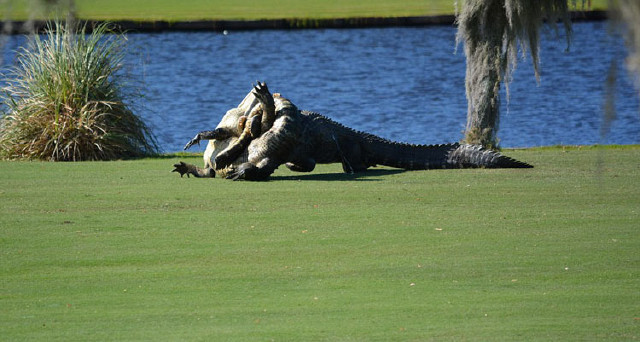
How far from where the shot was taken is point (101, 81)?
15.2m

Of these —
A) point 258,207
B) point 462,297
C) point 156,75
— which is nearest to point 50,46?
point 258,207

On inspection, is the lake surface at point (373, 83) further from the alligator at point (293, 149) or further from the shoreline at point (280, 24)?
the alligator at point (293, 149)

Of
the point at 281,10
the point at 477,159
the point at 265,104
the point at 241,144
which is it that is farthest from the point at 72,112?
the point at 281,10

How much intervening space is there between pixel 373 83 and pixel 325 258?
34.7 metres

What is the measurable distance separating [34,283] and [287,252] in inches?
79.1

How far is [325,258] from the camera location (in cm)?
745

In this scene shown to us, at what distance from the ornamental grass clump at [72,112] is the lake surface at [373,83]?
5.44 ft

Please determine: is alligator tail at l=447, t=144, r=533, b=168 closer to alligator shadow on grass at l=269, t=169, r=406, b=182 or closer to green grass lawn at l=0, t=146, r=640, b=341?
green grass lawn at l=0, t=146, r=640, b=341

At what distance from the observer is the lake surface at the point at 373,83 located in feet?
89.5

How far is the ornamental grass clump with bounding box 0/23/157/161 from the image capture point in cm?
1445

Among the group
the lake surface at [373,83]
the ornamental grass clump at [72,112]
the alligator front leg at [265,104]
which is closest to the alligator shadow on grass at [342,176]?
the alligator front leg at [265,104]

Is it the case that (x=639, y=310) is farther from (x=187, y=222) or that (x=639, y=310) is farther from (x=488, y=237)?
(x=187, y=222)

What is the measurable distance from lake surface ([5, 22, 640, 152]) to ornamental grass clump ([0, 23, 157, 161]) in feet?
5.44

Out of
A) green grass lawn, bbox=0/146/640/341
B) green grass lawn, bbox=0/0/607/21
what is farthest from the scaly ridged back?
green grass lawn, bbox=0/0/607/21
